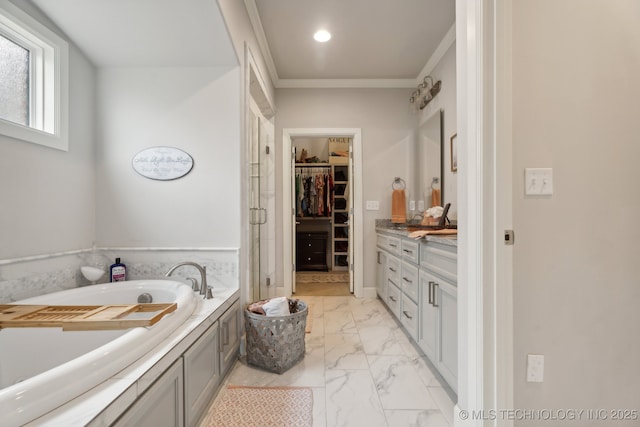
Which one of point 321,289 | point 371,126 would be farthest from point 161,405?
point 371,126

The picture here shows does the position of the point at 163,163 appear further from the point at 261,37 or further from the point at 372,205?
the point at 372,205

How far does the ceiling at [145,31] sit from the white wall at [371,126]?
1694mm

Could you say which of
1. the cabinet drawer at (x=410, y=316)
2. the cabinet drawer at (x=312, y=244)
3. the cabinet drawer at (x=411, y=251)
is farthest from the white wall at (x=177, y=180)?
the cabinet drawer at (x=312, y=244)

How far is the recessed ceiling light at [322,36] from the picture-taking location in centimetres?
273

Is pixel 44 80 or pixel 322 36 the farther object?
pixel 322 36

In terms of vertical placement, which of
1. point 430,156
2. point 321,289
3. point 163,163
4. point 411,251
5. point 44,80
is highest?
point 44,80

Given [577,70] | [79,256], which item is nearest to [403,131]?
[577,70]

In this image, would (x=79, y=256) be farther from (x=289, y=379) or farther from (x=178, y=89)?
(x=289, y=379)

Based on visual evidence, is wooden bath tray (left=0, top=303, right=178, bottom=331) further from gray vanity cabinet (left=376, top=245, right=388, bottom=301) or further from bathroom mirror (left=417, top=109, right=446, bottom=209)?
bathroom mirror (left=417, top=109, right=446, bottom=209)

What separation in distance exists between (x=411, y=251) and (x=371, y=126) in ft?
→ 6.41

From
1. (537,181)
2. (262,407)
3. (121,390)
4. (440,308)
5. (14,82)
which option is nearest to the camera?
(121,390)

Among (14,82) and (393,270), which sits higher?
(14,82)

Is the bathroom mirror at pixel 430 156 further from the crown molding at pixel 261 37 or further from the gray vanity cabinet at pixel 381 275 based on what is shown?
the crown molding at pixel 261 37

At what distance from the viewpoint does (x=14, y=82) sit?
5.47ft
